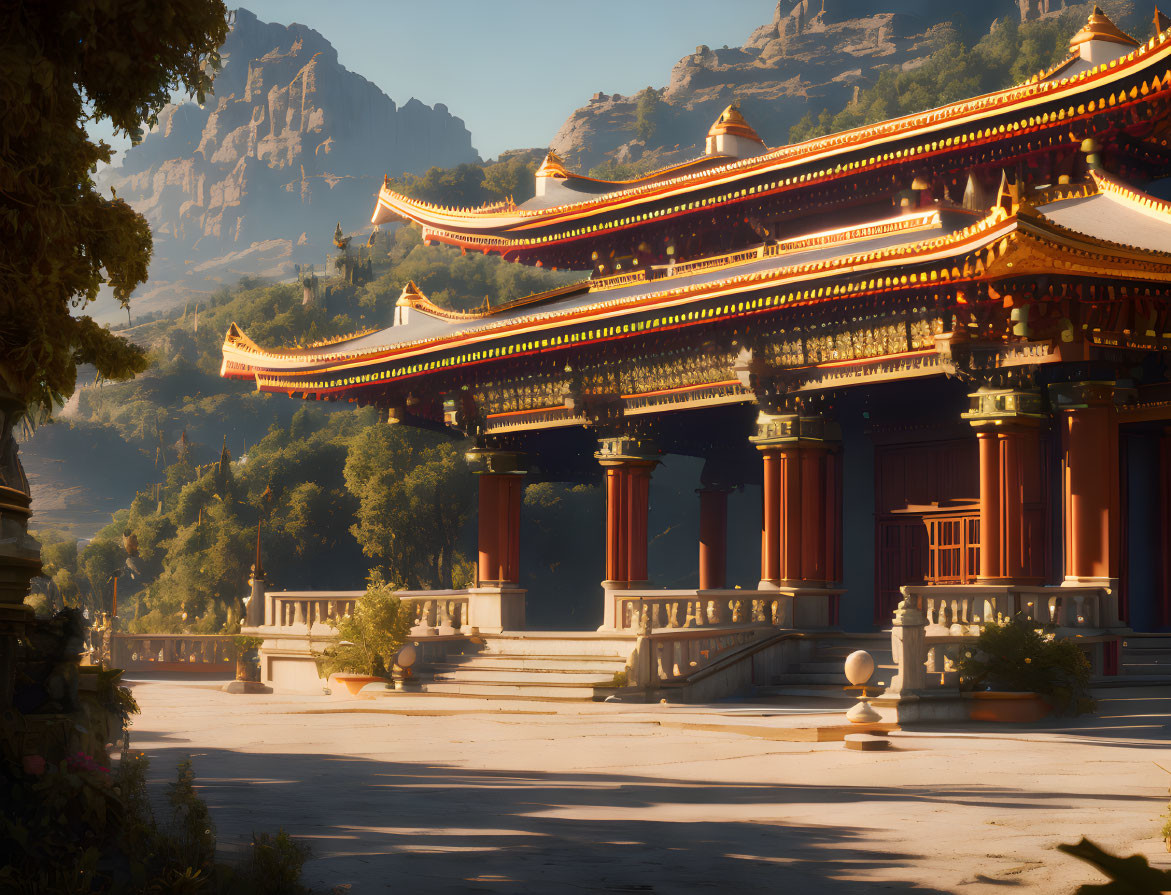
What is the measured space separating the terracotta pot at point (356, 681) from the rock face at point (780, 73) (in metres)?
131

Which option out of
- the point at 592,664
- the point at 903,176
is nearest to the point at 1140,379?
the point at 903,176

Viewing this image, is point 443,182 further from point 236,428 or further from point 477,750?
point 477,750

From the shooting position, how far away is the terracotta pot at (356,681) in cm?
2206

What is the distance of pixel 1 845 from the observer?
589 cm

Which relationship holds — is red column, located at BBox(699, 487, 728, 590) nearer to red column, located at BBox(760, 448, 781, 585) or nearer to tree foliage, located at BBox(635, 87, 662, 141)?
red column, located at BBox(760, 448, 781, 585)

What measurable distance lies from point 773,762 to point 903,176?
1408 cm

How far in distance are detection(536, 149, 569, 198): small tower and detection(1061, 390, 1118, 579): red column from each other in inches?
626

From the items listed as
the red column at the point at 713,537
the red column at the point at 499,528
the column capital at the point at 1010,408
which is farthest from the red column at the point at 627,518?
the column capital at the point at 1010,408

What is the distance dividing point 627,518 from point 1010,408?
28.0ft

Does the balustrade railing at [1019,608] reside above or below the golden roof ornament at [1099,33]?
below

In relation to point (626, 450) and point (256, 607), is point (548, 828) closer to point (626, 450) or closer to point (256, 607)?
point (626, 450)

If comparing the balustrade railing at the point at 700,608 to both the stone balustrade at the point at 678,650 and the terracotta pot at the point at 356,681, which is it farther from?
the terracotta pot at the point at 356,681

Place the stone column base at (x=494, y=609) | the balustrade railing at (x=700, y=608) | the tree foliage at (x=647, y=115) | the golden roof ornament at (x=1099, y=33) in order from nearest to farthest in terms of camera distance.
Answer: the balustrade railing at (x=700, y=608)
the golden roof ornament at (x=1099, y=33)
the stone column base at (x=494, y=609)
the tree foliage at (x=647, y=115)

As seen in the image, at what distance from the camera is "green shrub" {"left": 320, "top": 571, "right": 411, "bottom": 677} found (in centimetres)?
A: 2225
